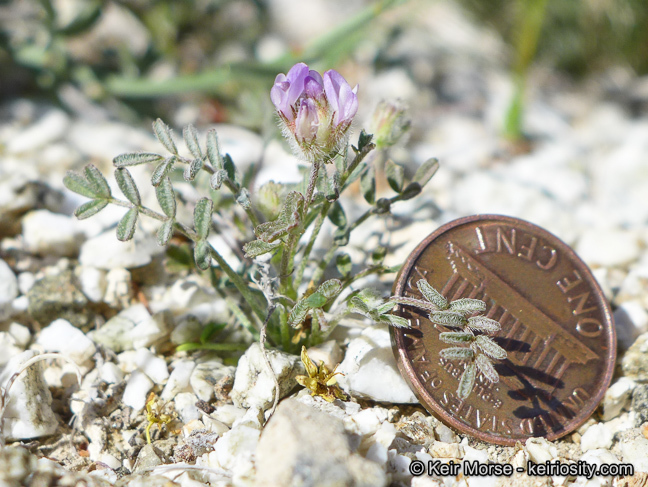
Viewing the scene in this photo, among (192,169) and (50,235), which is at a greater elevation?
(192,169)

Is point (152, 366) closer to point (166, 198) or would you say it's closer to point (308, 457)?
point (166, 198)

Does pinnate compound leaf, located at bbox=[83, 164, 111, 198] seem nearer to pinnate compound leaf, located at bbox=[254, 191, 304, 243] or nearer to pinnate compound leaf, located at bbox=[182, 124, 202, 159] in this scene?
pinnate compound leaf, located at bbox=[182, 124, 202, 159]

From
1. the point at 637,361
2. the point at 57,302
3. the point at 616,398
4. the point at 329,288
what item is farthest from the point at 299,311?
the point at 637,361

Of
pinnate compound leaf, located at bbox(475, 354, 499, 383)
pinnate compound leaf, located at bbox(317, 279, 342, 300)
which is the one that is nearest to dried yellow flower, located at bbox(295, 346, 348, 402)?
pinnate compound leaf, located at bbox(317, 279, 342, 300)

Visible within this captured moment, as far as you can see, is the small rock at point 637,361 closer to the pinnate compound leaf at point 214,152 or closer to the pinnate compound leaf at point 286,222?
the pinnate compound leaf at point 286,222

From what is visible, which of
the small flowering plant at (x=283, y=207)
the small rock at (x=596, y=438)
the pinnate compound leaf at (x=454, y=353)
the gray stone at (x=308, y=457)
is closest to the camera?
the gray stone at (x=308, y=457)

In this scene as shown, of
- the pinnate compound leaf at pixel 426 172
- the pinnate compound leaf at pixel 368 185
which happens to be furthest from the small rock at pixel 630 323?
the pinnate compound leaf at pixel 368 185

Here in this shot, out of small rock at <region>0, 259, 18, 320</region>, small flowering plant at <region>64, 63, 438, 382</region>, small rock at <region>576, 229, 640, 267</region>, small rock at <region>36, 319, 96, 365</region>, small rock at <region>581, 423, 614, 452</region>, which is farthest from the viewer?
small rock at <region>576, 229, 640, 267</region>
